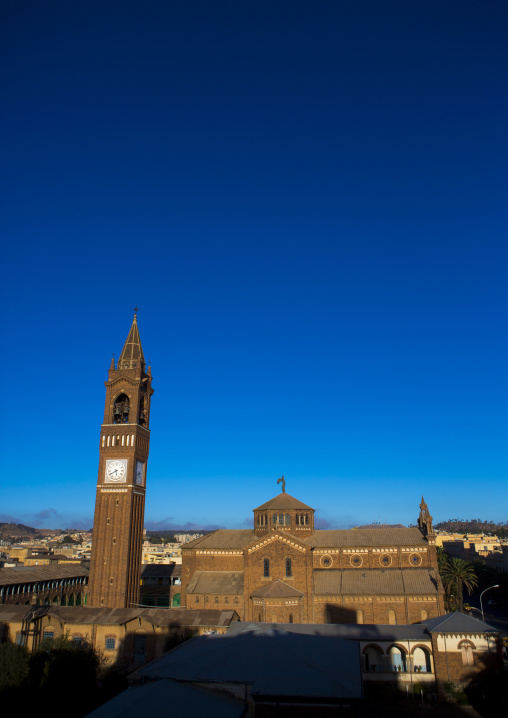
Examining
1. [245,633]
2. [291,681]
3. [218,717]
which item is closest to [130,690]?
[218,717]

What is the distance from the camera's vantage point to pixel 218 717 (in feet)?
62.4

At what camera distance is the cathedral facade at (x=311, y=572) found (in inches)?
2180

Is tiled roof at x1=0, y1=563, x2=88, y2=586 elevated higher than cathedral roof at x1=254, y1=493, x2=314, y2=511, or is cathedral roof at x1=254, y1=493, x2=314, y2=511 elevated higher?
cathedral roof at x1=254, y1=493, x2=314, y2=511

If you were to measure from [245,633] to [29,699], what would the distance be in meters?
11.6

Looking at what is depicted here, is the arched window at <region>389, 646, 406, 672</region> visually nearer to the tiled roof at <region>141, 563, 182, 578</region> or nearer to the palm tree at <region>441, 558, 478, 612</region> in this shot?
the palm tree at <region>441, 558, 478, 612</region>

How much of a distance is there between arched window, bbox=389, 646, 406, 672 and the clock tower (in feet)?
93.9

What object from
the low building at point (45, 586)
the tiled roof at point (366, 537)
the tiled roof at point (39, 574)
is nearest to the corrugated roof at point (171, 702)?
the low building at point (45, 586)

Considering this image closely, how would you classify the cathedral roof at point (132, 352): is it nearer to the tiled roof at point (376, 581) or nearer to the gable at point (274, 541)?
the gable at point (274, 541)

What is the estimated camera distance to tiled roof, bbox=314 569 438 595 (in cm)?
5597

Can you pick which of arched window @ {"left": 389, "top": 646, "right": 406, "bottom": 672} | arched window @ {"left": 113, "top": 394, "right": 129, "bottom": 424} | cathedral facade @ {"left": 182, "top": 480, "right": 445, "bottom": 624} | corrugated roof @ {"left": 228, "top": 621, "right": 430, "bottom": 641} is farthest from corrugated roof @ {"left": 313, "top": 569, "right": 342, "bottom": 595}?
arched window @ {"left": 113, "top": 394, "right": 129, "bottom": 424}

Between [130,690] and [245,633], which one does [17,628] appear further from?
[130,690]

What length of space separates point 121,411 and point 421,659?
3974 cm

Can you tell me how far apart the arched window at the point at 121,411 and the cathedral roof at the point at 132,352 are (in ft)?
12.6

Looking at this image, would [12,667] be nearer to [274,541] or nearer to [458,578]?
[274,541]
